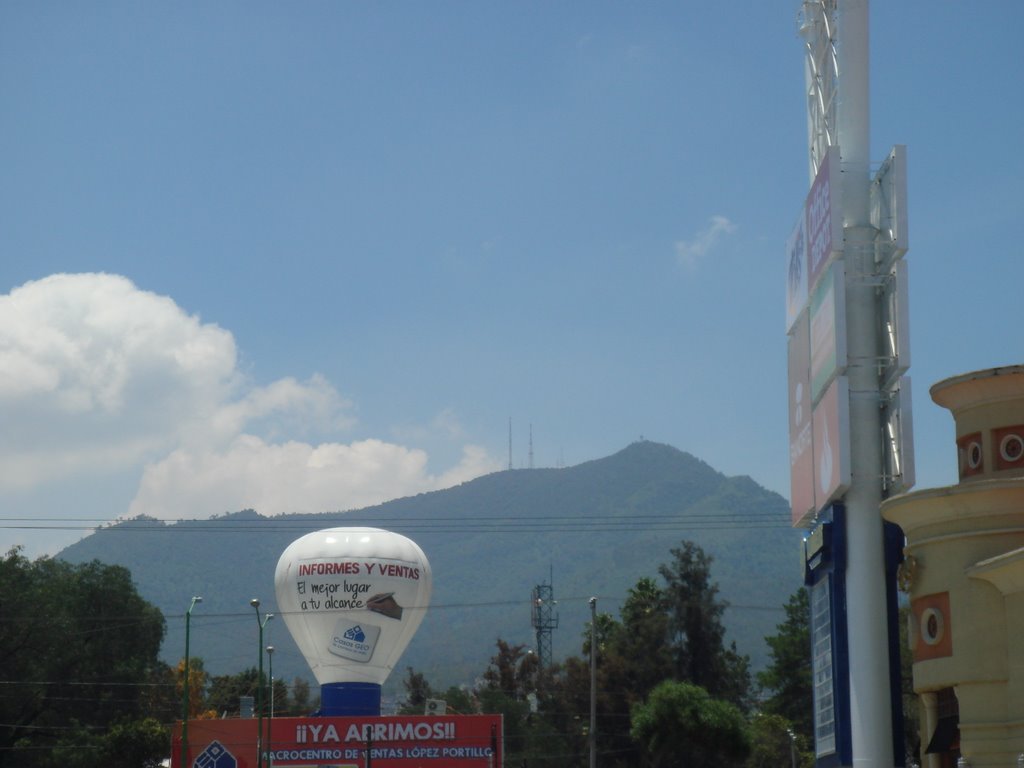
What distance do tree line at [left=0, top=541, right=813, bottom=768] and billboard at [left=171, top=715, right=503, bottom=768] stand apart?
221 inches

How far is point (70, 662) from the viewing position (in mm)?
66750

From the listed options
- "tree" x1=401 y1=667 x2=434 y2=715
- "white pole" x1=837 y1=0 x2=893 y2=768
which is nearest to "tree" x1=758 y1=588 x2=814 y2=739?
"tree" x1=401 y1=667 x2=434 y2=715

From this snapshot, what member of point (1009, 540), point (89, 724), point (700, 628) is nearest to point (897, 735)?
point (1009, 540)

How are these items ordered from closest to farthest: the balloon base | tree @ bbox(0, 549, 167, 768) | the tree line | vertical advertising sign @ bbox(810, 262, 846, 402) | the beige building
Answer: the beige building → vertical advertising sign @ bbox(810, 262, 846, 402) → the balloon base → the tree line → tree @ bbox(0, 549, 167, 768)

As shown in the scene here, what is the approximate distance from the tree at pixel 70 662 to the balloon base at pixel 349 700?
613 inches

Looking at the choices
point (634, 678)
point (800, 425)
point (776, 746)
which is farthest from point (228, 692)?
point (800, 425)

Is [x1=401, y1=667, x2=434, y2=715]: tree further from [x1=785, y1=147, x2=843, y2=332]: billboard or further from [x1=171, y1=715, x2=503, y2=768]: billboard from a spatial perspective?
[x1=785, y1=147, x2=843, y2=332]: billboard

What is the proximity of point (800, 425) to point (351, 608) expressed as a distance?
69.5 feet

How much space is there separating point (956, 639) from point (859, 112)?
11.8 metres

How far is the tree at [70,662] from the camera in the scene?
212 feet

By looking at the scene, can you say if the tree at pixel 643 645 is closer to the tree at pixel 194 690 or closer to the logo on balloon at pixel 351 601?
the tree at pixel 194 690

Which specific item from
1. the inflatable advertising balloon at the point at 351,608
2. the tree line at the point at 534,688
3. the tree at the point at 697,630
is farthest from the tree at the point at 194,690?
the inflatable advertising balloon at the point at 351,608

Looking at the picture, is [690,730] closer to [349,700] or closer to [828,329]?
[349,700]

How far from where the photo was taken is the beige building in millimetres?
26156
